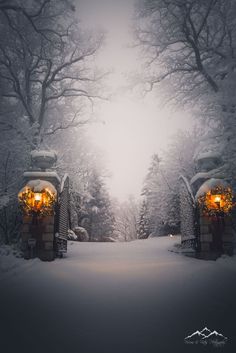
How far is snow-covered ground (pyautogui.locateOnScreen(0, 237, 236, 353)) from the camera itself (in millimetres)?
3760

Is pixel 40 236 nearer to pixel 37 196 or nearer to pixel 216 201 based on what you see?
pixel 37 196

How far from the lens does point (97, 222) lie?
38844 mm

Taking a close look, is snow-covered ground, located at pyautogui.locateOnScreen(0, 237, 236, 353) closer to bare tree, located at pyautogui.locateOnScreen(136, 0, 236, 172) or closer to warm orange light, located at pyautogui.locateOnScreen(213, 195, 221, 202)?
warm orange light, located at pyautogui.locateOnScreen(213, 195, 221, 202)

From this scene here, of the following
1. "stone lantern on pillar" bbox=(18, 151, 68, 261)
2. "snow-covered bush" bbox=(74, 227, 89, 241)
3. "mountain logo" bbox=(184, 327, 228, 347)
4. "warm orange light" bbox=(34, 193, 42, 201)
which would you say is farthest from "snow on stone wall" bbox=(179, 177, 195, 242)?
"snow-covered bush" bbox=(74, 227, 89, 241)

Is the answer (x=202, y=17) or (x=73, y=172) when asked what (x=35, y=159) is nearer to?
(x=73, y=172)

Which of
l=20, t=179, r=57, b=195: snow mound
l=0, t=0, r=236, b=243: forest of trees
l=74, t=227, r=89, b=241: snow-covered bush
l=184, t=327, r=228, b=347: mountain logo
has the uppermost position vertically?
l=0, t=0, r=236, b=243: forest of trees

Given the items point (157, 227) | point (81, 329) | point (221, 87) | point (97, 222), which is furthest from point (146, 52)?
point (97, 222)

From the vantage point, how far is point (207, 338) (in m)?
3.93

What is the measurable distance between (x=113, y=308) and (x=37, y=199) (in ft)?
18.2

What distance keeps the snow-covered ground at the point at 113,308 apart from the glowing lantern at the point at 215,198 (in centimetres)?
230

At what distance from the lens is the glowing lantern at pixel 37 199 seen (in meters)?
9.80

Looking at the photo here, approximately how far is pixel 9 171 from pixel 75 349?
431 inches

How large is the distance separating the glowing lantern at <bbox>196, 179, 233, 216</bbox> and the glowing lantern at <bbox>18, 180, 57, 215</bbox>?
15.8ft

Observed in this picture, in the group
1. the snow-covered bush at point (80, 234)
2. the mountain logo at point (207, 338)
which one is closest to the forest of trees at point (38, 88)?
the snow-covered bush at point (80, 234)
